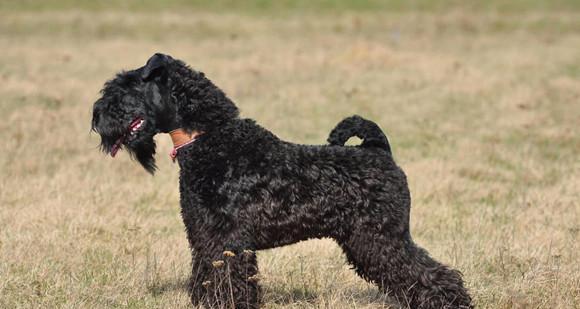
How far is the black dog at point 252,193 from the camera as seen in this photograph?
6320 millimetres

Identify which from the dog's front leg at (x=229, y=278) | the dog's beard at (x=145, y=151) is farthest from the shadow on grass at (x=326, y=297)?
the dog's beard at (x=145, y=151)

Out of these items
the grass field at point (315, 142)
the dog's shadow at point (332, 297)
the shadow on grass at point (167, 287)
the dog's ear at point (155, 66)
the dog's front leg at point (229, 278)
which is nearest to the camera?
the dog's front leg at point (229, 278)

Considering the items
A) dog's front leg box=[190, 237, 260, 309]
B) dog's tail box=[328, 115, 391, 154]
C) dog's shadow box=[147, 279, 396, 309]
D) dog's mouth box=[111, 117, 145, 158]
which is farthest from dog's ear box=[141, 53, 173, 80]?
dog's shadow box=[147, 279, 396, 309]

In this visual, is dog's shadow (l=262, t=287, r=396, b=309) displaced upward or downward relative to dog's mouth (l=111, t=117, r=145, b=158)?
downward

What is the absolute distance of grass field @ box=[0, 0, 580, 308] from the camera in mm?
7512

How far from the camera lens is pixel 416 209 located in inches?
428

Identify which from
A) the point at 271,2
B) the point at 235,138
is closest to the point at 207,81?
the point at 235,138

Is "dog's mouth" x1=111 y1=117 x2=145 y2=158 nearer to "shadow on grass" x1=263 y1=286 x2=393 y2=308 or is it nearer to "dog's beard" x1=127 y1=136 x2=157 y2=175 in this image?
"dog's beard" x1=127 y1=136 x2=157 y2=175

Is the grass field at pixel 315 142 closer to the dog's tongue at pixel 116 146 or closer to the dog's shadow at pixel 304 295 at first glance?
the dog's shadow at pixel 304 295

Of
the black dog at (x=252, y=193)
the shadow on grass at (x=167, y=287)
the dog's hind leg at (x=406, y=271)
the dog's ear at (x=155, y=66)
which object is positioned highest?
the dog's ear at (x=155, y=66)

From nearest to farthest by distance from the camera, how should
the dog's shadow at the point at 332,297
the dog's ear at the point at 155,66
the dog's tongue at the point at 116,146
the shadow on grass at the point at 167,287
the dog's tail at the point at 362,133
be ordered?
the dog's ear at the point at 155,66, the dog's tongue at the point at 116,146, the dog's tail at the point at 362,133, the dog's shadow at the point at 332,297, the shadow on grass at the point at 167,287

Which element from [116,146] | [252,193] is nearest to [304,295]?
[252,193]

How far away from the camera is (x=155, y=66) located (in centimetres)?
636

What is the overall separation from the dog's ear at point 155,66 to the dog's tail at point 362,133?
1584 mm
